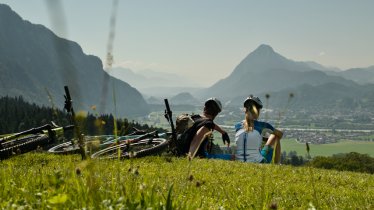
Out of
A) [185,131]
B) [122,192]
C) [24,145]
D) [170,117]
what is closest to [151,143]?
[170,117]

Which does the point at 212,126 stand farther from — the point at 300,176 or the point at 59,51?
the point at 59,51

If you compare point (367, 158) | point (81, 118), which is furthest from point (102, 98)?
point (367, 158)

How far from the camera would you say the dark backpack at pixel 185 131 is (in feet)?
48.7

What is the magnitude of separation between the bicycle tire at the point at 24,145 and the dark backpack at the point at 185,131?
15.2 ft

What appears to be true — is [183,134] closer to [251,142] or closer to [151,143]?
[151,143]

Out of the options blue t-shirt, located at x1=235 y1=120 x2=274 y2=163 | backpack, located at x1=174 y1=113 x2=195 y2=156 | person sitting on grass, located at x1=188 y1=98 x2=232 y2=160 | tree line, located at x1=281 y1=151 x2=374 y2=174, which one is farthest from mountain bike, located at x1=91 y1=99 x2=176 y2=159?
tree line, located at x1=281 y1=151 x2=374 y2=174

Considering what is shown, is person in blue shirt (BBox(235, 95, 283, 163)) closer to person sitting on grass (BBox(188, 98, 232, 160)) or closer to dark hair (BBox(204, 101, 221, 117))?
person sitting on grass (BBox(188, 98, 232, 160))

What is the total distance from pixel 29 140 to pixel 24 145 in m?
1.70

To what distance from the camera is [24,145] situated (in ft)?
40.3

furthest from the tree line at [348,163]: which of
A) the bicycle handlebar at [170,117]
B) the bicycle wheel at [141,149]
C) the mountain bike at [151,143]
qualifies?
the bicycle handlebar at [170,117]

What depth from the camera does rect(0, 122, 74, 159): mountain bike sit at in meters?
11.9

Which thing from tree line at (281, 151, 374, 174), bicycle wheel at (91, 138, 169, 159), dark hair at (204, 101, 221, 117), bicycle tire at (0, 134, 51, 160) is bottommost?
tree line at (281, 151, 374, 174)

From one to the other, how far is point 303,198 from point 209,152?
32.0ft

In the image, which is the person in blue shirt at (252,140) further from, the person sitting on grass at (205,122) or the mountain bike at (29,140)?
the mountain bike at (29,140)
